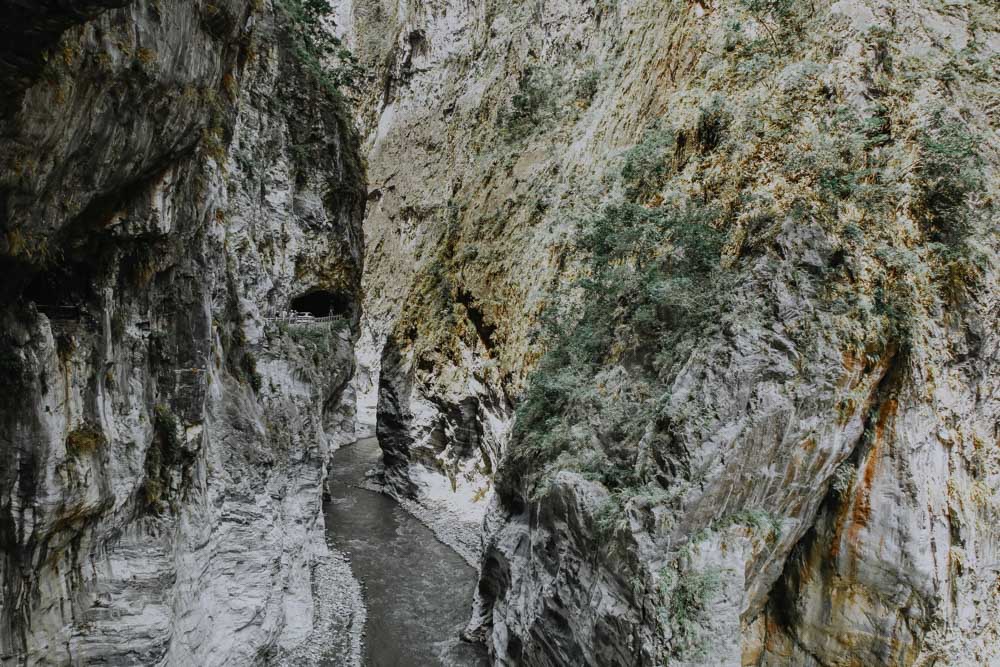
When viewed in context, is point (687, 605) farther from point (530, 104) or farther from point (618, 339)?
point (530, 104)

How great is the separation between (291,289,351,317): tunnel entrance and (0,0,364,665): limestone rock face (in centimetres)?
533

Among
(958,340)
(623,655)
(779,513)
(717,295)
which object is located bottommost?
(623,655)

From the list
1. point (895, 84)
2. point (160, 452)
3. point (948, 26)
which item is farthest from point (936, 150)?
point (160, 452)

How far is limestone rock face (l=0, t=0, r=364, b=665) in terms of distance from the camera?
227 inches

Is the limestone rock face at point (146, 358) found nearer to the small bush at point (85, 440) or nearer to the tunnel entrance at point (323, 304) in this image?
the small bush at point (85, 440)

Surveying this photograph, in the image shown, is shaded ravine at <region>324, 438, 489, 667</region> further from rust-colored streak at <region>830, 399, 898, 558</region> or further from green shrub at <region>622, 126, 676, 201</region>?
green shrub at <region>622, 126, 676, 201</region>

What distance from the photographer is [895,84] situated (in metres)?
11.9

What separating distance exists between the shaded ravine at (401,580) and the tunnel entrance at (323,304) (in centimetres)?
893

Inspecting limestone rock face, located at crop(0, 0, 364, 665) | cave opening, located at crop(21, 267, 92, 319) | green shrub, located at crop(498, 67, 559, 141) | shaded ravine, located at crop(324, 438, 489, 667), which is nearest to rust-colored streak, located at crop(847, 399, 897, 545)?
shaded ravine, located at crop(324, 438, 489, 667)

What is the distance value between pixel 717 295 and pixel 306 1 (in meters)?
17.5

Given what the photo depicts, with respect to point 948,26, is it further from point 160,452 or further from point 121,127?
point 160,452

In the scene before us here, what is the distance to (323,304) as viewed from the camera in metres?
22.8

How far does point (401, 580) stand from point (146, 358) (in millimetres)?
13383

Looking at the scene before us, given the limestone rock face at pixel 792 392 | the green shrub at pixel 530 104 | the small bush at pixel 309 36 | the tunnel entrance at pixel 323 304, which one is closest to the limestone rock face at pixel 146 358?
the small bush at pixel 309 36
